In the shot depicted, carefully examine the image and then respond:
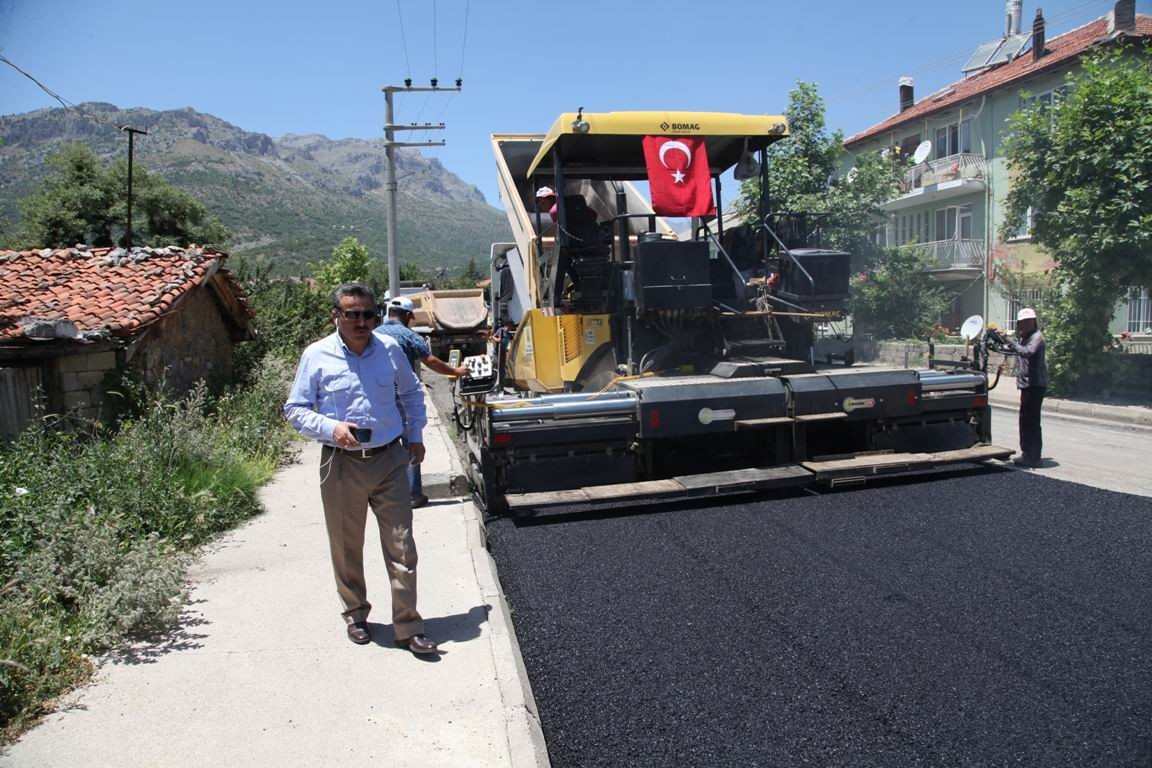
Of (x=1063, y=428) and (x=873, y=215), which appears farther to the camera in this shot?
(x=873, y=215)

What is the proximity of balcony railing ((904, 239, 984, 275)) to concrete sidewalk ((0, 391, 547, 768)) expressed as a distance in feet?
71.8

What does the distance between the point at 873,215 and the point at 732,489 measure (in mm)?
16307

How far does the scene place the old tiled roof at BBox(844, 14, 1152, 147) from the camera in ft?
68.0

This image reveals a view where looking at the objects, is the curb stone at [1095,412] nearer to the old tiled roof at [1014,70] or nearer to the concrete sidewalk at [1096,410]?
the concrete sidewalk at [1096,410]

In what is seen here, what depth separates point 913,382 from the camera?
19.4 ft

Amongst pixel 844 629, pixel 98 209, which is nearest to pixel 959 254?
pixel 844 629

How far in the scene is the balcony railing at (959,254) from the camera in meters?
23.4

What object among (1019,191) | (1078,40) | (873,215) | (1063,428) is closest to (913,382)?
(1063,428)

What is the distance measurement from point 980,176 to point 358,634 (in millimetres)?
23800

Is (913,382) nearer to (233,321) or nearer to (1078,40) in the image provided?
(233,321)

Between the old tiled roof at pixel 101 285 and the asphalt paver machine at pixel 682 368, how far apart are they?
13.9 ft

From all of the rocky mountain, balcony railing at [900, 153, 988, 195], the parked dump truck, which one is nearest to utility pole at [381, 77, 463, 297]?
the parked dump truck

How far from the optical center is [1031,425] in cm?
705

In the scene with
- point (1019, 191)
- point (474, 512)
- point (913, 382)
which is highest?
point (1019, 191)
